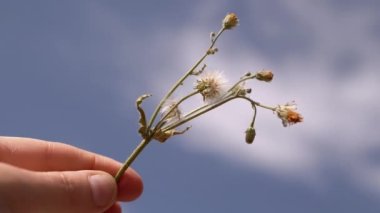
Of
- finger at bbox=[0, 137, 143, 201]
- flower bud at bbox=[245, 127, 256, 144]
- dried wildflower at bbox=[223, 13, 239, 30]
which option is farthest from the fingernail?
dried wildflower at bbox=[223, 13, 239, 30]

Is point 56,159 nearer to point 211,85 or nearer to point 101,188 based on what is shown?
point 101,188

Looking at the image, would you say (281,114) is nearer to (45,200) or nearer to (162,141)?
(162,141)

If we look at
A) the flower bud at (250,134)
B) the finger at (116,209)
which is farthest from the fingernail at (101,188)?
the flower bud at (250,134)

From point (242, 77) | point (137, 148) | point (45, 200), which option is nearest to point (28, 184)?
point (45, 200)

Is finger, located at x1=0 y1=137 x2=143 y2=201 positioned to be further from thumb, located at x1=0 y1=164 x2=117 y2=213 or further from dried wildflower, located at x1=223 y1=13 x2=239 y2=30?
dried wildflower, located at x1=223 y1=13 x2=239 y2=30

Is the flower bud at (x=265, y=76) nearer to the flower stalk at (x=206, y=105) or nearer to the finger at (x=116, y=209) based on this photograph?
the flower stalk at (x=206, y=105)
